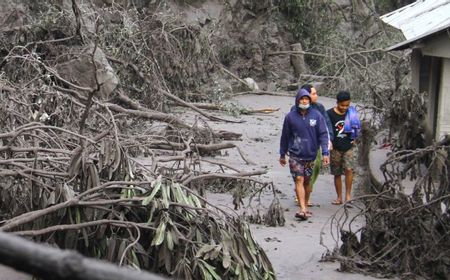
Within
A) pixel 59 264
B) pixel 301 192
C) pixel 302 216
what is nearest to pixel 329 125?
pixel 301 192

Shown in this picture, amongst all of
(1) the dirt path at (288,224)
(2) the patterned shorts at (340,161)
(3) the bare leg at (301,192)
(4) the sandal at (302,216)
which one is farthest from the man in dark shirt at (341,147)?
(4) the sandal at (302,216)

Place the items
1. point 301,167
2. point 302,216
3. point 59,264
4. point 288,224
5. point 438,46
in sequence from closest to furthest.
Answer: point 59,264 < point 288,224 < point 302,216 < point 301,167 < point 438,46

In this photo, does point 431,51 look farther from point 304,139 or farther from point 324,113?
point 304,139

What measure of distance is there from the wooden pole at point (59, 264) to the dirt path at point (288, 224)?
221 inches

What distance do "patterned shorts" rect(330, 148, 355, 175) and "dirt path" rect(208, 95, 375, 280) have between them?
0.49 m

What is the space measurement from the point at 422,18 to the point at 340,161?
378 cm

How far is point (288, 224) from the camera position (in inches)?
360

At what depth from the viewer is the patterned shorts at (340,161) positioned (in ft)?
33.2

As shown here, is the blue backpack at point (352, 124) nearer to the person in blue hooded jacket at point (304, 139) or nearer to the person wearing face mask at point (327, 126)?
the person wearing face mask at point (327, 126)

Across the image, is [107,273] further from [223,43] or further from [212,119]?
[223,43]

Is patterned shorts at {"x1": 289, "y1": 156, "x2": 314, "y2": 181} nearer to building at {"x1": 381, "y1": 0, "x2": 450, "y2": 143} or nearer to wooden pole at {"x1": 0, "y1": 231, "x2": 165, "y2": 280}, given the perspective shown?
building at {"x1": 381, "y1": 0, "x2": 450, "y2": 143}

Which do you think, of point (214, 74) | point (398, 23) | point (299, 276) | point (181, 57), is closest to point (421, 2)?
point (398, 23)

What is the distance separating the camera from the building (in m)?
11.1

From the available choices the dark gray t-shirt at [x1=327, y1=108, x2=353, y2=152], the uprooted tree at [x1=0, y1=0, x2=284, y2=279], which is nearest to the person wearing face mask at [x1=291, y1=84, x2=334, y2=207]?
the dark gray t-shirt at [x1=327, y1=108, x2=353, y2=152]
